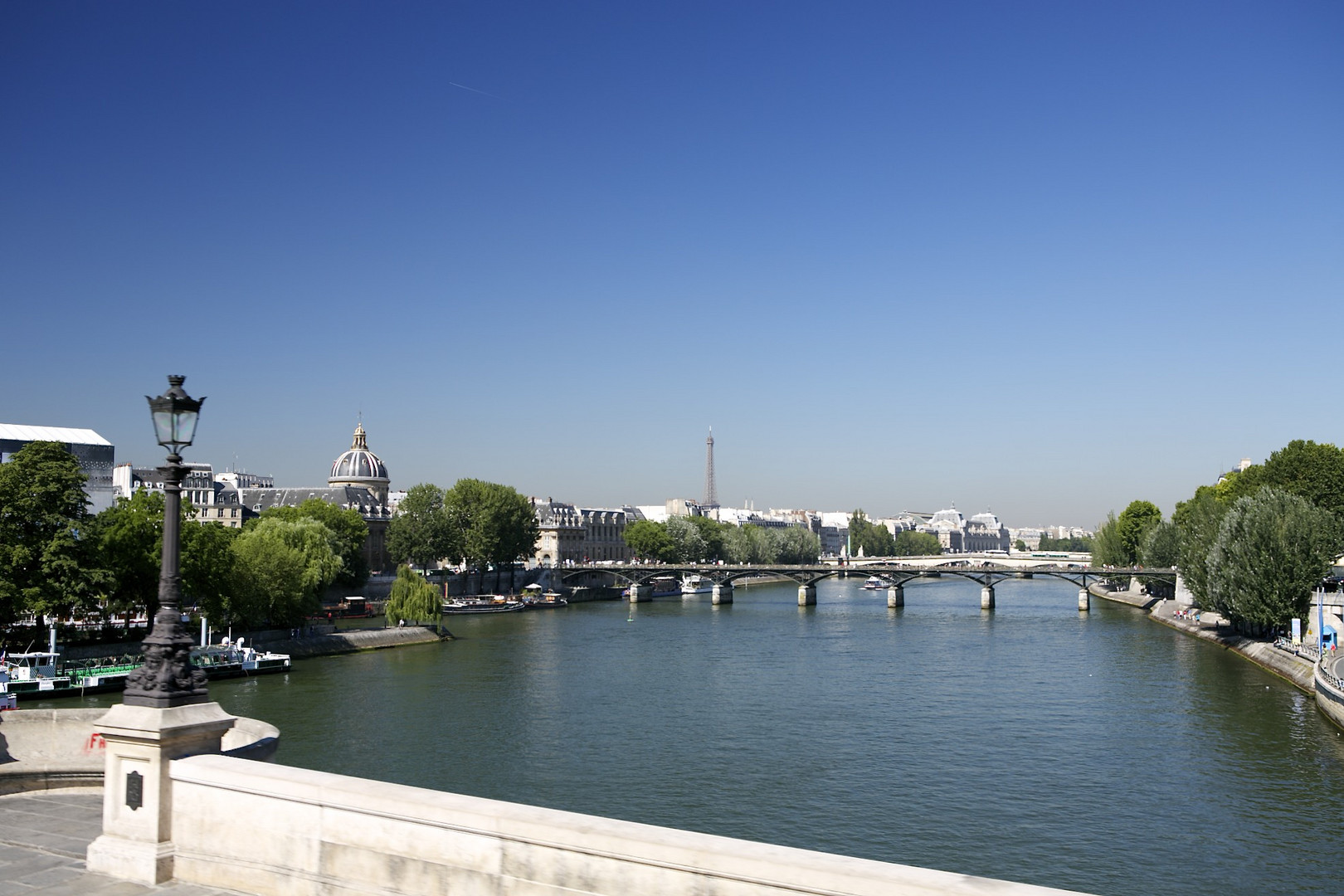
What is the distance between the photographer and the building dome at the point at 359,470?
102 m

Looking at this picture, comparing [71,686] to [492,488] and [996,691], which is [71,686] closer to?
[996,691]

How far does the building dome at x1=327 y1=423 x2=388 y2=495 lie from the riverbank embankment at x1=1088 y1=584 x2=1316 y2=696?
208 ft

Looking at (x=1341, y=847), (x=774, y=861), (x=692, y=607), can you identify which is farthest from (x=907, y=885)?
(x=692, y=607)

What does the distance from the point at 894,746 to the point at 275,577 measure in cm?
2888

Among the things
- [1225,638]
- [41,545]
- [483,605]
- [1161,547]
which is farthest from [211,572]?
[1161,547]

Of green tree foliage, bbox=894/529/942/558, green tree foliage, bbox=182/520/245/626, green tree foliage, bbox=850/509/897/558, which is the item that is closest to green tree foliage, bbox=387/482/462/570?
green tree foliage, bbox=182/520/245/626

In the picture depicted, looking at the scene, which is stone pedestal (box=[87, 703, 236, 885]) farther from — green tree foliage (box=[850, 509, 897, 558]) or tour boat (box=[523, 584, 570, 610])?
green tree foliage (box=[850, 509, 897, 558])

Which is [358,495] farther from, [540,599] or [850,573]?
[850,573]

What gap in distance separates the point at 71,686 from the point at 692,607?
167 ft

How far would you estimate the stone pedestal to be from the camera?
6691mm

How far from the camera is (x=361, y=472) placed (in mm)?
102375

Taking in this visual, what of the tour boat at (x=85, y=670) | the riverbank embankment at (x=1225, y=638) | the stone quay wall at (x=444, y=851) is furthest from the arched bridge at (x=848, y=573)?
the stone quay wall at (x=444, y=851)

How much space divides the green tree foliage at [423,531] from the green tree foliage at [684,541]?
29.4 metres

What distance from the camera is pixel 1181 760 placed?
985 inches
